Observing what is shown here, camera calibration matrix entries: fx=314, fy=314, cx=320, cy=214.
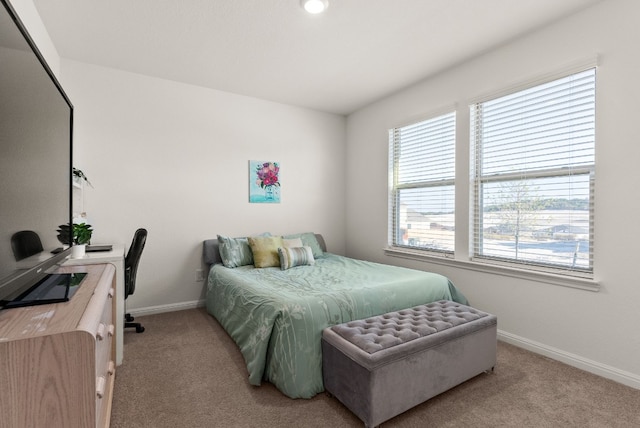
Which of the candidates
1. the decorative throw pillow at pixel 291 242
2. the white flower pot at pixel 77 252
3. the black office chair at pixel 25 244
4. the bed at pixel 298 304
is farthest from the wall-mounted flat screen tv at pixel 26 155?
the decorative throw pillow at pixel 291 242

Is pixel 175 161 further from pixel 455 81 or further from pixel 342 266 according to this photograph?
pixel 455 81

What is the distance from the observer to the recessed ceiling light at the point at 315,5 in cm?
219

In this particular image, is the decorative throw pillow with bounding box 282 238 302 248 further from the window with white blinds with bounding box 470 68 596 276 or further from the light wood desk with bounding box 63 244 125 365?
the window with white blinds with bounding box 470 68 596 276

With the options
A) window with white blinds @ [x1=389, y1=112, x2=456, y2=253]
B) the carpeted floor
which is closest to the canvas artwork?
window with white blinds @ [x1=389, y1=112, x2=456, y2=253]

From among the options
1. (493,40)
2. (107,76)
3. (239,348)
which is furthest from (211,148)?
(493,40)

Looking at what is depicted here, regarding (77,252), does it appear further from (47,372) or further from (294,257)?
(294,257)

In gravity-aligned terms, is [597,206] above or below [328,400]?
above

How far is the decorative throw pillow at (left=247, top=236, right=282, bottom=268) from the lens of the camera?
3422 millimetres

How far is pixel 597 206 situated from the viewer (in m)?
2.25

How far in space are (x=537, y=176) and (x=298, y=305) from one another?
220 cm

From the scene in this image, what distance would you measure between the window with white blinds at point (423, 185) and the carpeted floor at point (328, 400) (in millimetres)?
1412

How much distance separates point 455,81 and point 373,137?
4.32 ft

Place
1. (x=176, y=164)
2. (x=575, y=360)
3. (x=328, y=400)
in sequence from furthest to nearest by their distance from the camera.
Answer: (x=176, y=164) < (x=575, y=360) < (x=328, y=400)

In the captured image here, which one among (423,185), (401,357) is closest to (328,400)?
(401,357)
